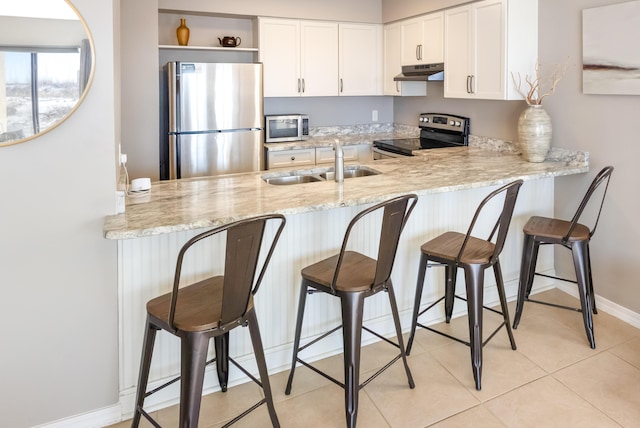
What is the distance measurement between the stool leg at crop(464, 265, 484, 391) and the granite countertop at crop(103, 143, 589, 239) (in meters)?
0.48

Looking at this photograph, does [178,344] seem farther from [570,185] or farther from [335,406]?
[570,185]

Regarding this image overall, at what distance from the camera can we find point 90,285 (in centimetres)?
191

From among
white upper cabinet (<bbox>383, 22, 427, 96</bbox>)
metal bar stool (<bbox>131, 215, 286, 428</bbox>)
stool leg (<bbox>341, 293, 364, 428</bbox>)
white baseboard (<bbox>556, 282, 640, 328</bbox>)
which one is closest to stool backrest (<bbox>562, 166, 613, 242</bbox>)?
white baseboard (<bbox>556, 282, 640, 328</bbox>)

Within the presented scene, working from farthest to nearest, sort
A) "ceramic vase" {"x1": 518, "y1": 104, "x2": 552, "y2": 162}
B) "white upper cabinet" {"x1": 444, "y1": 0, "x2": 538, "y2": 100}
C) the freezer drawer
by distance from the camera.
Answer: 1. the freezer drawer
2. "white upper cabinet" {"x1": 444, "y1": 0, "x2": 538, "y2": 100}
3. "ceramic vase" {"x1": 518, "y1": 104, "x2": 552, "y2": 162}

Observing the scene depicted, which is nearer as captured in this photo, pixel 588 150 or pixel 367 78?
pixel 588 150

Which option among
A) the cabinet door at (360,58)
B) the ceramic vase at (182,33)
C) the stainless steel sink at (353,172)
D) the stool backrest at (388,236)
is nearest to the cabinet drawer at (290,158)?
the cabinet door at (360,58)

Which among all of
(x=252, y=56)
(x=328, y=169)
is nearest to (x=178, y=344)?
(x=328, y=169)

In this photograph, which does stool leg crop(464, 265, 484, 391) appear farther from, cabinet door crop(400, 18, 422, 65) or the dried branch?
cabinet door crop(400, 18, 422, 65)

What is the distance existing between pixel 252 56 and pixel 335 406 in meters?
3.76

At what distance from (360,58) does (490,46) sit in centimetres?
180

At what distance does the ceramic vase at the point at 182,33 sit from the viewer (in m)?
4.33

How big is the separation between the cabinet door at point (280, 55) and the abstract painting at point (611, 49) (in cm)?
265

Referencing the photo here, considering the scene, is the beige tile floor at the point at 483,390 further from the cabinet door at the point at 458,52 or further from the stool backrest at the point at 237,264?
the cabinet door at the point at 458,52

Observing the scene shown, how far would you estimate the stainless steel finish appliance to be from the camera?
4.36 metres
